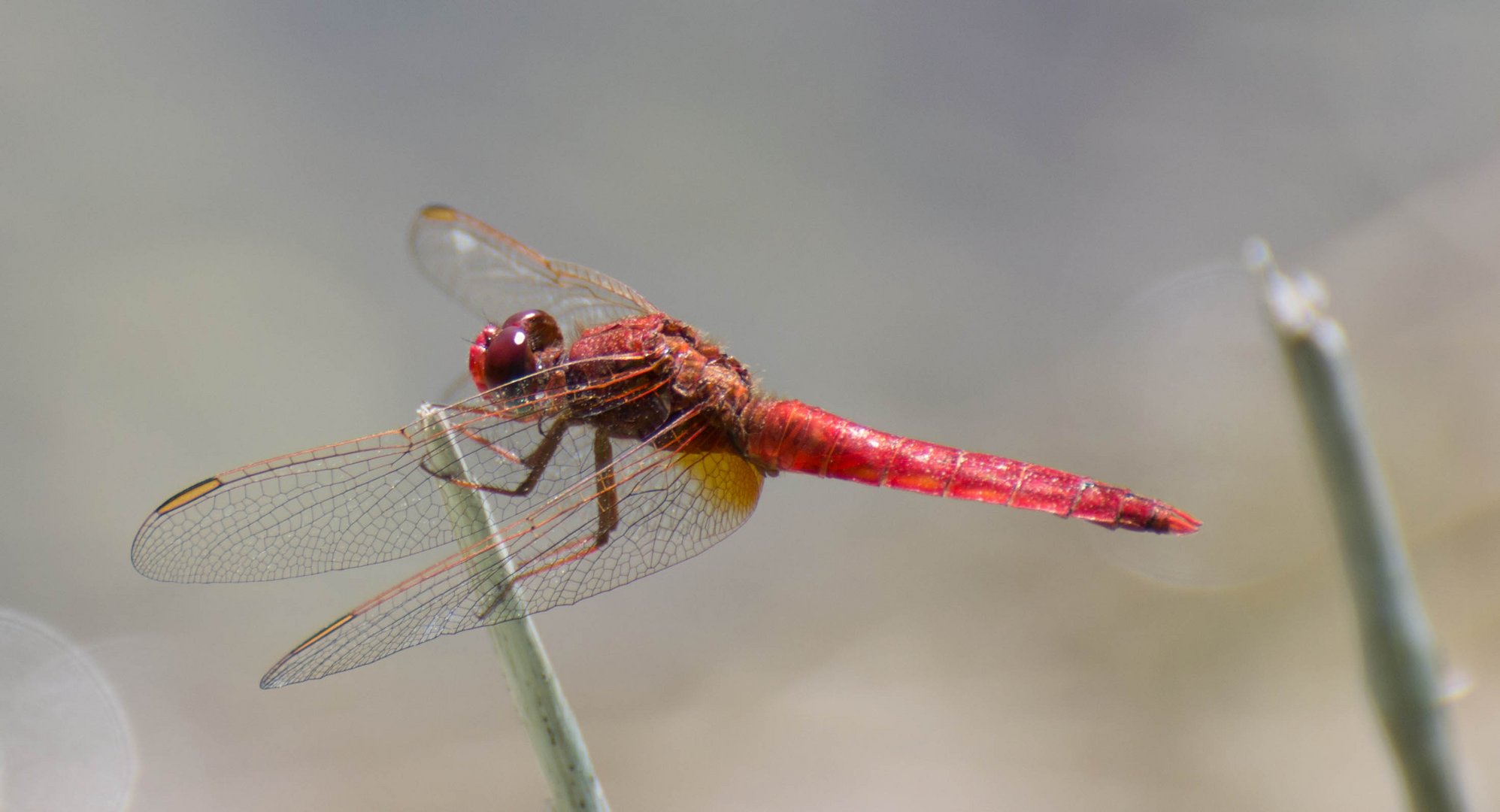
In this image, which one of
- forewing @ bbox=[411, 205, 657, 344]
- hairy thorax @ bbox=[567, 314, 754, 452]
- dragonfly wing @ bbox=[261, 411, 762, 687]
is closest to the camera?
dragonfly wing @ bbox=[261, 411, 762, 687]

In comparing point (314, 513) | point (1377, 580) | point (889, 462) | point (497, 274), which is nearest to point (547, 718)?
point (1377, 580)

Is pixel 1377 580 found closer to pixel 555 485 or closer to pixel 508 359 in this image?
pixel 555 485

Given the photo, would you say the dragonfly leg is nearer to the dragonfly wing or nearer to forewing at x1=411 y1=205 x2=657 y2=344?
the dragonfly wing

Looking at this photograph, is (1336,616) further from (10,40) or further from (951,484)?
(10,40)

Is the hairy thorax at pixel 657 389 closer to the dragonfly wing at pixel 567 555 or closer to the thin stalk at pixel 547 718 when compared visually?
the dragonfly wing at pixel 567 555

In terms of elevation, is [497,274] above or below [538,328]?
above

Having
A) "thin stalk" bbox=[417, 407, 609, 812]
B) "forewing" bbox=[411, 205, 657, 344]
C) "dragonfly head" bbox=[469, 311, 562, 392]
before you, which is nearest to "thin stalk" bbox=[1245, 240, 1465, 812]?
"thin stalk" bbox=[417, 407, 609, 812]
